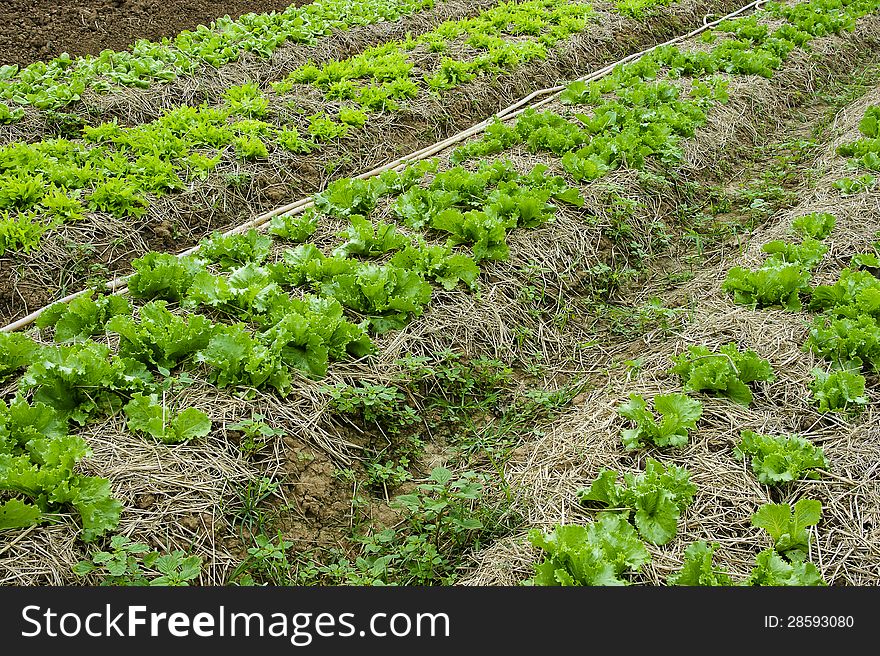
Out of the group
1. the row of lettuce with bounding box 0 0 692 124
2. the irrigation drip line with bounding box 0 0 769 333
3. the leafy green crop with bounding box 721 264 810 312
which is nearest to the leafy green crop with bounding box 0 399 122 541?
the irrigation drip line with bounding box 0 0 769 333

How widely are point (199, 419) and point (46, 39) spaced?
8.12m

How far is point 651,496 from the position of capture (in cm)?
353

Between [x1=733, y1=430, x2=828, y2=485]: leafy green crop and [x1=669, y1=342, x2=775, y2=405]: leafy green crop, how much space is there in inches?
17.5

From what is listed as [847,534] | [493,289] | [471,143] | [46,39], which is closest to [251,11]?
[46,39]

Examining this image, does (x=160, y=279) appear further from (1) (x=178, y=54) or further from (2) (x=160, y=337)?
(1) (x=178, y=54)

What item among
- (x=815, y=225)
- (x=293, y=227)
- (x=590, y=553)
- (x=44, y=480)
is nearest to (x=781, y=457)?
(x=590, y=553)

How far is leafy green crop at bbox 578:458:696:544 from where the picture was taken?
11.5ft

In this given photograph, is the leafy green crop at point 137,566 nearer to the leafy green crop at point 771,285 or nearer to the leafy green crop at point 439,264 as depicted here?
the leafy green crop at point 439,264

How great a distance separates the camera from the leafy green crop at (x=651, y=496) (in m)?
3.49

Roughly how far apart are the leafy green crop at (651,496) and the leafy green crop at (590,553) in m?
0.12

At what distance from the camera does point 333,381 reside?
4.42 m

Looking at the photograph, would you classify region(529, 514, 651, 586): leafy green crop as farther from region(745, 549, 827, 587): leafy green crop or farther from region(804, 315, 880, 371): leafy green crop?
region(804, 315, 880, 371): leafy green crop

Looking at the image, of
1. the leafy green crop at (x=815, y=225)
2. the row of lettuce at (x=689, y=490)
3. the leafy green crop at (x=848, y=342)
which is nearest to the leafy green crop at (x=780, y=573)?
the row of lettuce at (x=689, y=490)

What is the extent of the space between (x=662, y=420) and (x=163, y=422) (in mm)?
2736
